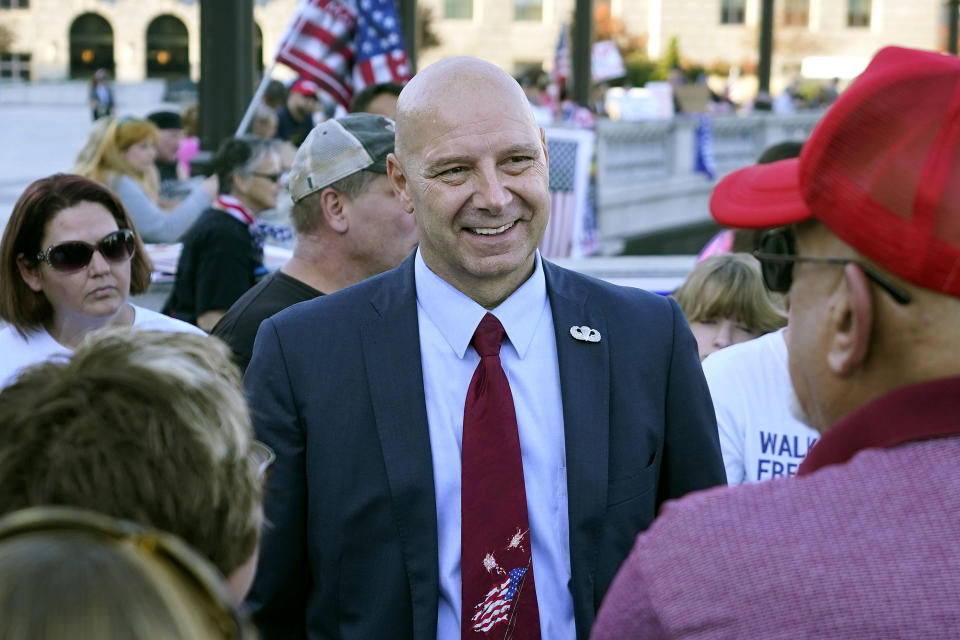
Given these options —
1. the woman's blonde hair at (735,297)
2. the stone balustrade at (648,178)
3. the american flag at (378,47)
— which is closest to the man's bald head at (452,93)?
the woman's blonde hair at (735,297)

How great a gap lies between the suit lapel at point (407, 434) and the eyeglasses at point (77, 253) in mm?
1542

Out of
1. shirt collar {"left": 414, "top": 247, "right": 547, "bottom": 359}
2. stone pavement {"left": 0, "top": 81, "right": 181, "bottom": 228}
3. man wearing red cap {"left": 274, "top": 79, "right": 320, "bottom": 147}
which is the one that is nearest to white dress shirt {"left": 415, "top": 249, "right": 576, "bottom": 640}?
shirt collar {"left": 414, "top": 247, "right": 547, "bottom": 359}

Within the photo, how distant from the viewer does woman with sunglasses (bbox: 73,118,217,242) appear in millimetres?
7719

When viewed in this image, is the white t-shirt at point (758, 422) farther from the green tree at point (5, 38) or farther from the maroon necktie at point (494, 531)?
the green tree at point (5, 38)

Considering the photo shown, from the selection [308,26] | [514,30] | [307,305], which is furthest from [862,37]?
[307,305]

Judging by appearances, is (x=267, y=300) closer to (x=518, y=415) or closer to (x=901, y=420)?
(x=518, y=415)

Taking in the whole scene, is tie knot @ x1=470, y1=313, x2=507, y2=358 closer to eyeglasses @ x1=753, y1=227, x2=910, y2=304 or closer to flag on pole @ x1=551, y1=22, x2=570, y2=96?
eyeglasses @ x1=753, y1=227, x2=910, y2=304

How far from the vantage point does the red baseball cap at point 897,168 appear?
1477 millimetres

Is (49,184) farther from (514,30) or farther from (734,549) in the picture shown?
(514,30)

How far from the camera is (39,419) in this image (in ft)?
4.76

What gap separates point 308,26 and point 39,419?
715 centimetres

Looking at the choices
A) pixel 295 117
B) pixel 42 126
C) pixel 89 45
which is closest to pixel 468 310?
pixel 295 117

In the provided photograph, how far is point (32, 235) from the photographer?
4.02m

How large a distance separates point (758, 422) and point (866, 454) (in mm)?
2112
